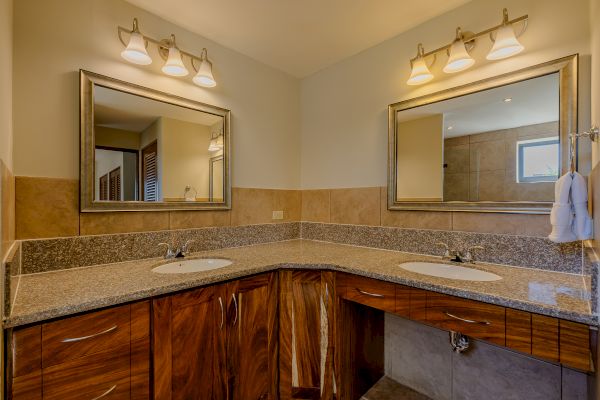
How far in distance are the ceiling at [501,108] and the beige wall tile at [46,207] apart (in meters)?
2.14

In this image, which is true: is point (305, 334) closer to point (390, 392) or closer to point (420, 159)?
point (390, 392)

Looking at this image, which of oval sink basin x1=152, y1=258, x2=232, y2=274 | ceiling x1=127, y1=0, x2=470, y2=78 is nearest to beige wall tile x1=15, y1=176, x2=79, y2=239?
oval sink basin x1=152, y1=258, x2=232, y2=274

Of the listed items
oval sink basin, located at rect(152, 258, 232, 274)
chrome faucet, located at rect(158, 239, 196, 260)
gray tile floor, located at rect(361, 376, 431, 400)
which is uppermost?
chrome faucet, located at rect(158, 239, 196, 260)

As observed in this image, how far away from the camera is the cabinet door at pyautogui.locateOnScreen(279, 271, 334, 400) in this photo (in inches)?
62.3

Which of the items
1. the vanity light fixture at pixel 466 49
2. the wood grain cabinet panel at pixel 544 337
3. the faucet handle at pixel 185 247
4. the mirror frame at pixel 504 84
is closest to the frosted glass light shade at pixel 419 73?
the vanity light fixture at pixel 466 49

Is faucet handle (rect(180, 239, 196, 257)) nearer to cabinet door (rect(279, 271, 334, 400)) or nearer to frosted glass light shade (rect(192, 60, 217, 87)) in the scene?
cabinet door (rect(279, 271, 334, 400))

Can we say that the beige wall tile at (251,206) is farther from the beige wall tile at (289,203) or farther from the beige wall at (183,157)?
the beige wall at (183,157)

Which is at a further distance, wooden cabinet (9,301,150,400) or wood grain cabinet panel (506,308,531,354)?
wood grain cabinet panel (506,308,531,354)

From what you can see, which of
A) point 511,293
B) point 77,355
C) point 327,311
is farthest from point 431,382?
point 77,355

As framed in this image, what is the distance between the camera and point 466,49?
160 cm

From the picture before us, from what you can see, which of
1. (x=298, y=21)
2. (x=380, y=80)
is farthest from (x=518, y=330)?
(x=298, y=21)

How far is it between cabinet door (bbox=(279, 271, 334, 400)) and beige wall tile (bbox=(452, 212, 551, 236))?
859 millimetres

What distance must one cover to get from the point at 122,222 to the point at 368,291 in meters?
1.44

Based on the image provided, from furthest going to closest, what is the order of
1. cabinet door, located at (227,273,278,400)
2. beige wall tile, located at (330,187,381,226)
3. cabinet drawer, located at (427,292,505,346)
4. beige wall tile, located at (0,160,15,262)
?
1. beige wall tile, located at (330,187,381,226)
2. cabinet door, located at (227,273,278,400)
3. cabinet drawer, located at (427,292,505,346)
4. beige wall tile, located at (0,160,15,262)
